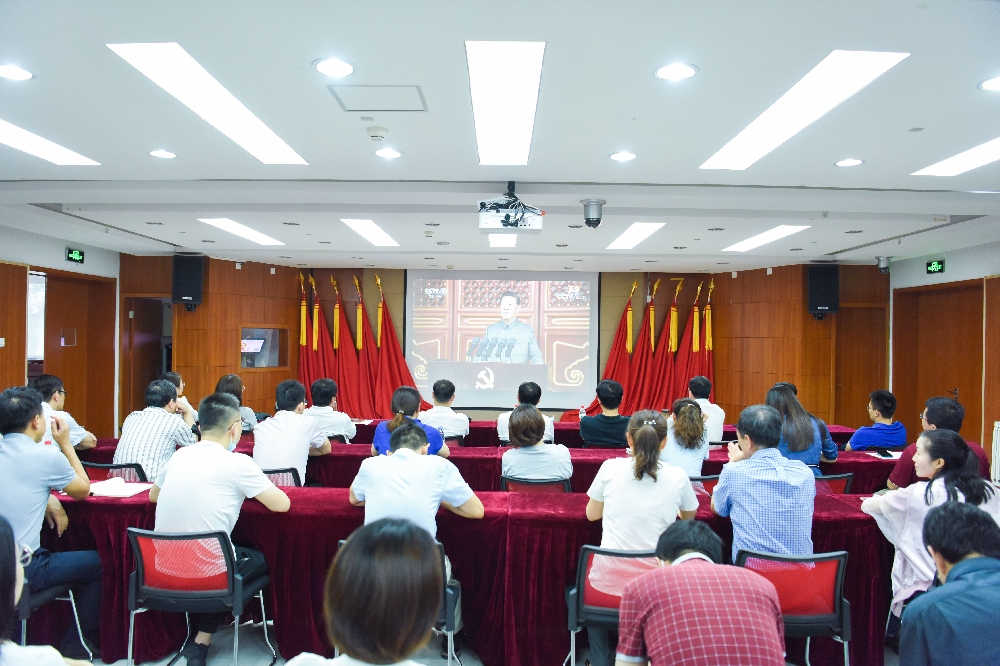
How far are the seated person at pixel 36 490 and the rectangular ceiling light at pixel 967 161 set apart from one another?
16.5 ft

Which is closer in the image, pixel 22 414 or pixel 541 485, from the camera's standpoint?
pixel 22 414

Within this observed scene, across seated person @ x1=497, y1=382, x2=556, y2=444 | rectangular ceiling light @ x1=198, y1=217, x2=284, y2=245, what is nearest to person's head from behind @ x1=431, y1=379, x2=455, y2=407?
seated person @ x1=497, y1=382, x2=556, y2=444

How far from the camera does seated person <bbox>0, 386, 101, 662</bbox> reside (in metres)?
2.50

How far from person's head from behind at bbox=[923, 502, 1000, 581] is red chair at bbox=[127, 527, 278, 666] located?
2.36m

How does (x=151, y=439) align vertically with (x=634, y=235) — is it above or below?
below

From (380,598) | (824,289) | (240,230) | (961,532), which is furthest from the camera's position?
(824,289)

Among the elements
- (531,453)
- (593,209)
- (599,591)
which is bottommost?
(599,591)

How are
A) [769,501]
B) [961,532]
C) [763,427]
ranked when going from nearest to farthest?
1. [961,532]
2. [769,501]
3. [763,427]

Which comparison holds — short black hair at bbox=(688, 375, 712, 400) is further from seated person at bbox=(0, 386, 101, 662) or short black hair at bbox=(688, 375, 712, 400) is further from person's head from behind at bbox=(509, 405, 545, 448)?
seated person at bbox=(0, 386, 101, 662)

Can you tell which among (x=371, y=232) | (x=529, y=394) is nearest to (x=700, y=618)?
(x=529, y=394)

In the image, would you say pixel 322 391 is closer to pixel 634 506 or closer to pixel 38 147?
pixel 38 147

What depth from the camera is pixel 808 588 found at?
235 centimetres

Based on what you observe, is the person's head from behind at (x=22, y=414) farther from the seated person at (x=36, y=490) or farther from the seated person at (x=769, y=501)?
the seated person at (x=769, y=501)

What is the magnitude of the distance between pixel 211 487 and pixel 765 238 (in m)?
6.29
